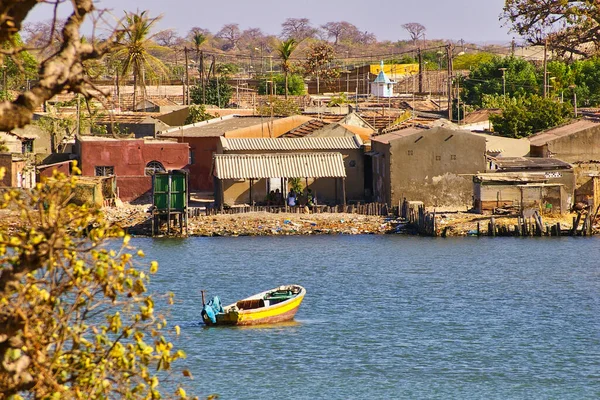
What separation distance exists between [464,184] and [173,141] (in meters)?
14.6

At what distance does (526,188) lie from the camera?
46562 mm

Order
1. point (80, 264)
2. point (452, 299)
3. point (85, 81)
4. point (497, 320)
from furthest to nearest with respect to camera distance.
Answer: point (452, 299)
point (497, 320)
point (80, 264)
point (85, 81)

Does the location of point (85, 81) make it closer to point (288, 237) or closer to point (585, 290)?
point (585, 290)

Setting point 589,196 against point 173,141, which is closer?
point 589,196

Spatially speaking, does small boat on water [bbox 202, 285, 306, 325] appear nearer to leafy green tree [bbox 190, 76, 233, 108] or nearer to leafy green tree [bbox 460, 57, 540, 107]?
leafy green tree [bbox 460, 57, 540, 107]

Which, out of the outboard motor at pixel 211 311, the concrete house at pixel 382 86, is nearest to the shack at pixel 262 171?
the outboard motor at pixel 211 311

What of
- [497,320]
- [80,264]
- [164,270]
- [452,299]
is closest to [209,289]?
[164,270]

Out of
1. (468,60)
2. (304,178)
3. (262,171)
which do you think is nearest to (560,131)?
(304,178)

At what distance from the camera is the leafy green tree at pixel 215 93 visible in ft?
273

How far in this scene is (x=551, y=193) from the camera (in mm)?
47094

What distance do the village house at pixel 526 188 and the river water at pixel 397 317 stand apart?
1.77m

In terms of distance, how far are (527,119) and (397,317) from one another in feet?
99.1

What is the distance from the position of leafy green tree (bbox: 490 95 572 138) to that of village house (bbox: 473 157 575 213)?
9508 mm

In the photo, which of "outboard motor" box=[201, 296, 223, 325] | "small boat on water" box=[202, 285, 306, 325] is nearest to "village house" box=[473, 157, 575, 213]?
"small boat on water" box=[202, 285, 306, 325]
